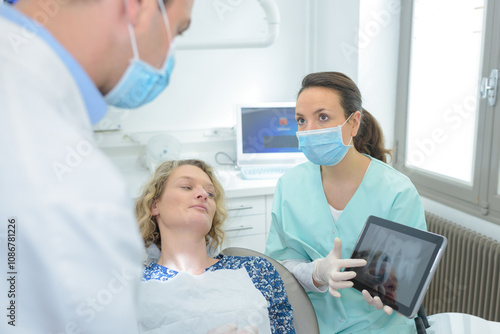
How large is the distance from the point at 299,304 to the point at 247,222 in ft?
4.10

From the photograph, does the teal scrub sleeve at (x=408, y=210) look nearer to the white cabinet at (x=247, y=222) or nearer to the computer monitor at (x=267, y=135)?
the white cabinet at (x=247, y=222)

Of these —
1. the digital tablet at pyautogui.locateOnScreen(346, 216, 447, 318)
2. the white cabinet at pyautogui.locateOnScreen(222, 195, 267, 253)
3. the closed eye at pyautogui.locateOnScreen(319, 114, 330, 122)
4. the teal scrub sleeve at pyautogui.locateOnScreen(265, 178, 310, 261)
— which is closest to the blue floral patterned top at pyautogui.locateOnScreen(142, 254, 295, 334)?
the teal scrub sleeve at pyautogui.locateOnScreen(265, 178, 310, 261)

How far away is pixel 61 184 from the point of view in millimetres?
500

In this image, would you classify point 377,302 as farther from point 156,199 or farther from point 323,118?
point 156,199

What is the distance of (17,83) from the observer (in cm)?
50

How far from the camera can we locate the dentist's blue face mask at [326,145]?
1.60 meters

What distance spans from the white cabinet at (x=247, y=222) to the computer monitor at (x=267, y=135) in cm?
38

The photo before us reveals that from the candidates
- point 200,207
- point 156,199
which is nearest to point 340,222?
point 200,207

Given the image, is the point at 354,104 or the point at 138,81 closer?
the point at 138,81

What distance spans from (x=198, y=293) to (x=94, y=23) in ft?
3.41

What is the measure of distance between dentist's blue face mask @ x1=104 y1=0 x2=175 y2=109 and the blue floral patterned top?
2.93ft

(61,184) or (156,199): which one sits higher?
(61,184)

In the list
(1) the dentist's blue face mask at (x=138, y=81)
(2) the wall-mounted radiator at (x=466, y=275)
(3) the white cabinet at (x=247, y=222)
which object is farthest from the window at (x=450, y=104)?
(1) the dentist's blue face mask at (x=138, y=81)

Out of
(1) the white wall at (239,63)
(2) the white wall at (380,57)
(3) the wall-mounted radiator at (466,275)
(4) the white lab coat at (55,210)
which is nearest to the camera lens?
(4) the white lab coat at (55,210)
